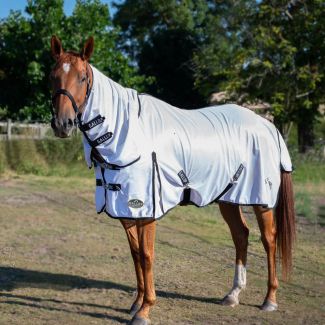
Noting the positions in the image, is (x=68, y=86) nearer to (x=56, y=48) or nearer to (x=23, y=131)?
(x=56, y=48)

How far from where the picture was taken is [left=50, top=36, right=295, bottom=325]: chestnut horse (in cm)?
399

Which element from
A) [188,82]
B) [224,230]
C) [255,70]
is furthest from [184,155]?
[188,82]

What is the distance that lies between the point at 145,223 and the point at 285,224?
145 centimetres

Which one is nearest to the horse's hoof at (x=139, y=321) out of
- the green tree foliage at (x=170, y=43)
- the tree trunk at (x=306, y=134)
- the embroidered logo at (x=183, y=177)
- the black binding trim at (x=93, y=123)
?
the embroidered logo at (x=183, y=177)

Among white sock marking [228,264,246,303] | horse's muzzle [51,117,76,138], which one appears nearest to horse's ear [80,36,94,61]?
horse's muzzle [51,117,76,138]

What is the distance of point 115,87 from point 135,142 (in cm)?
47

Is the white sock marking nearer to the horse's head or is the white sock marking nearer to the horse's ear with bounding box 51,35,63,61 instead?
the horse's head

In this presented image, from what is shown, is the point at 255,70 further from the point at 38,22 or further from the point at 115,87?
the point at 115,87

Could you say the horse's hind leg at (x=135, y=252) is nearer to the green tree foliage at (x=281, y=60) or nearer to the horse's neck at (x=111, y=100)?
the horse's neck at (x=111, y=100)

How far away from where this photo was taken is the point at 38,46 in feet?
65.7

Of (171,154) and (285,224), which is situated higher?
(171,154)

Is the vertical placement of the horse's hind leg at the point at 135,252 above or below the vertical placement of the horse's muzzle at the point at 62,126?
below

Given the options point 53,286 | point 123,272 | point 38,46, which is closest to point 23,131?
point 38,46

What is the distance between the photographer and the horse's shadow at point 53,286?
15.9 ft
